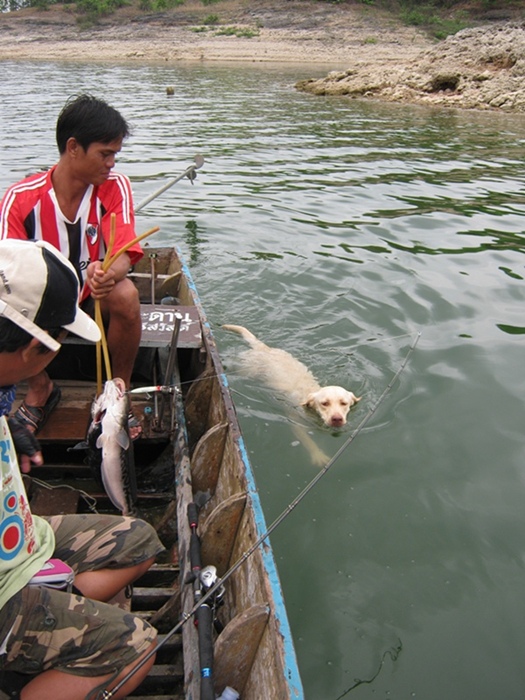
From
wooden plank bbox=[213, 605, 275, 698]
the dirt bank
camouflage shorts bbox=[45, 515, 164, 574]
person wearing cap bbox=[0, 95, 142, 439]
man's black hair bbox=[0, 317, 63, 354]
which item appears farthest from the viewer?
the dirt bank

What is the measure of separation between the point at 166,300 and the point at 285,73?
130 ft

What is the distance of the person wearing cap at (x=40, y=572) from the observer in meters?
2.27

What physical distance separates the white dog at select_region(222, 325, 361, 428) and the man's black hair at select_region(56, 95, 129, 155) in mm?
3196

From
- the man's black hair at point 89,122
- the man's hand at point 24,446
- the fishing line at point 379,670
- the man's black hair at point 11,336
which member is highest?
the man's black hair at point 89,122

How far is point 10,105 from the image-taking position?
2552cm

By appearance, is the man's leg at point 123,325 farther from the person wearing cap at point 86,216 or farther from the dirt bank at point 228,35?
the dirt bank at point 228,35

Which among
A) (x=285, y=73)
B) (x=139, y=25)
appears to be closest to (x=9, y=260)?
(x=285, y=73)

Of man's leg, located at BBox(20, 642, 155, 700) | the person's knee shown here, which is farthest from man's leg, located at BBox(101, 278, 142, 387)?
man's leg, located at BBox(20, 642, 155, 700)

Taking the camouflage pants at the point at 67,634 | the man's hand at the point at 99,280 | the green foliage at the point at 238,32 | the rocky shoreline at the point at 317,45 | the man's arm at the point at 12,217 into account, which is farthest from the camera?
the green foliage at the point at 238,32

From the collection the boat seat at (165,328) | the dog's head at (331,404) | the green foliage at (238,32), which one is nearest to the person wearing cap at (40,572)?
the boat seat at (165,328)

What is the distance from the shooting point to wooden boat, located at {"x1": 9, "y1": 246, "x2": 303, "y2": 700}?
111 inches

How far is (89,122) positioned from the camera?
4.43 meters

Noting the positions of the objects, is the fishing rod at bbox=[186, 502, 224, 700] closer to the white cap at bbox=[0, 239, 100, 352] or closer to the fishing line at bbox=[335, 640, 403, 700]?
the fishing line at bbox=[335, 640, 403, 700]

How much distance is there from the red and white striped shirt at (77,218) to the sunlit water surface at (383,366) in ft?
7.56
